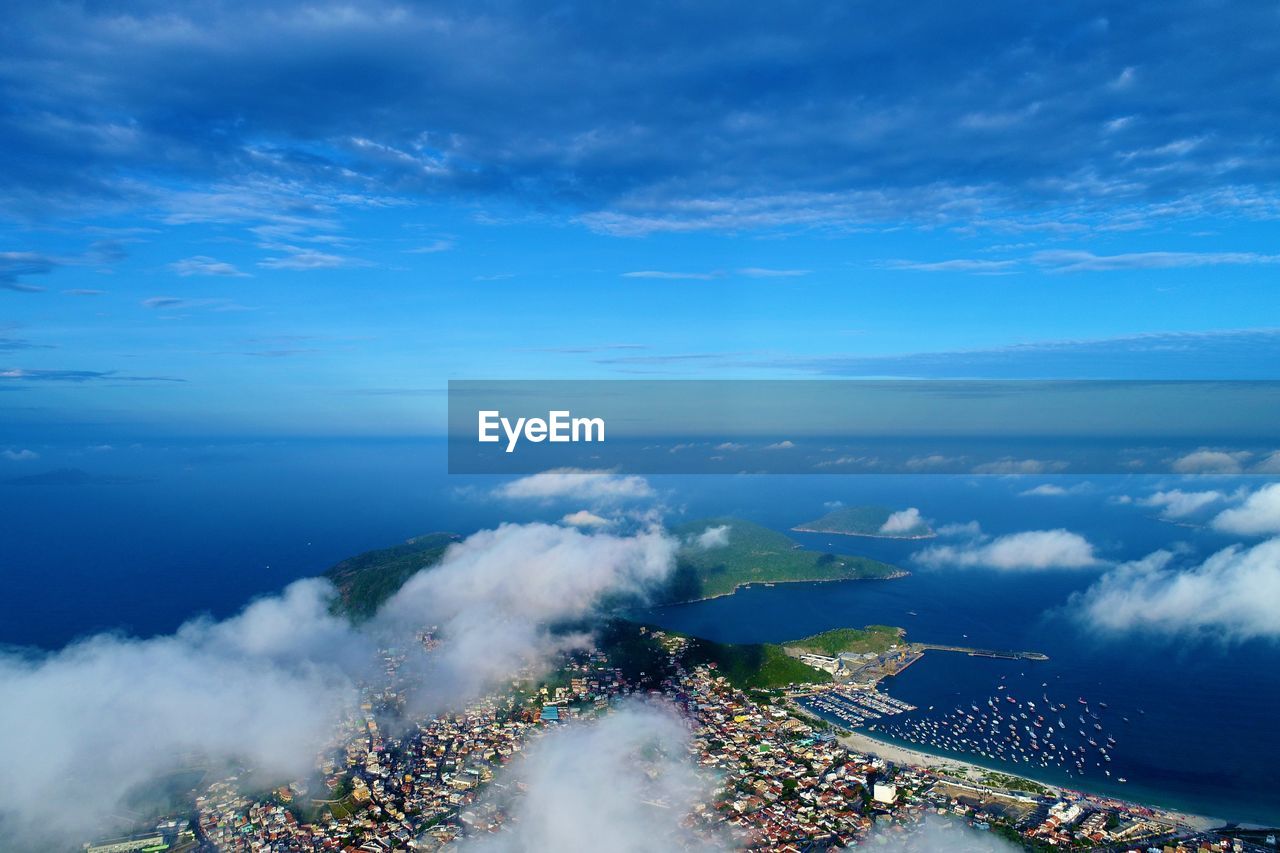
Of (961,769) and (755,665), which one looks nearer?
(961,769)

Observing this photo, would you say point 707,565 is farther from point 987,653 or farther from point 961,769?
point 961,769

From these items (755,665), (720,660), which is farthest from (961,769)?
(720,660)

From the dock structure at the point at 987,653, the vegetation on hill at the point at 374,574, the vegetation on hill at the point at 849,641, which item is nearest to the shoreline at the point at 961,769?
the vegetation on hill at the point at 849,641

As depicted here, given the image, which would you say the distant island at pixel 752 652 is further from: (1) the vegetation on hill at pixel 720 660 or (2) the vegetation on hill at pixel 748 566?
(2) the vegetation on hill at pixel 748 566

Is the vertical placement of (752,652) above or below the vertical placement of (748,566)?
above

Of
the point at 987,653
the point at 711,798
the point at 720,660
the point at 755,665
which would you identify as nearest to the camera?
the point at 711,798

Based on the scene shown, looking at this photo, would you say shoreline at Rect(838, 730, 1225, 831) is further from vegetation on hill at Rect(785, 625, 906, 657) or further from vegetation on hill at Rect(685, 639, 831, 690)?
vegetation on hill at Rect(785, 625, 906, 657)

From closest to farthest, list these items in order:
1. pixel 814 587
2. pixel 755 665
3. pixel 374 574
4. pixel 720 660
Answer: pixel 755 665
pixel 720 660
pixel 374 574
pixel 814 587

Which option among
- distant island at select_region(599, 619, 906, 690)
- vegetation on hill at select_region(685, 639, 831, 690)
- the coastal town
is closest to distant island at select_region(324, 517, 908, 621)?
distant island at select_region(599, 619, 906, 690)
